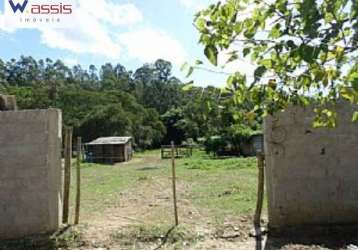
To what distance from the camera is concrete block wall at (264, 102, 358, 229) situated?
7.16 meters

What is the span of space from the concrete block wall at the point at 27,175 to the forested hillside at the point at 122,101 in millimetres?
4984

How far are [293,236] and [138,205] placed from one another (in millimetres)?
3962

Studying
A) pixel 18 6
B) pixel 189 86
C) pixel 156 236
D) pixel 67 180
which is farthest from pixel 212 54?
pixel 18 6

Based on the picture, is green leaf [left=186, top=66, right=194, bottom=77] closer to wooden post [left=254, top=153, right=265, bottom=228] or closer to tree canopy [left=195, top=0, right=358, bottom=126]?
tree canopy [left=195, top=0, right=358, bottom=126]

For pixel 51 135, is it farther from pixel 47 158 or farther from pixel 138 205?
pixel 138 205

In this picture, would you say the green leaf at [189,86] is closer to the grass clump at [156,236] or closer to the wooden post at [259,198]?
the grass clump at [156,236]

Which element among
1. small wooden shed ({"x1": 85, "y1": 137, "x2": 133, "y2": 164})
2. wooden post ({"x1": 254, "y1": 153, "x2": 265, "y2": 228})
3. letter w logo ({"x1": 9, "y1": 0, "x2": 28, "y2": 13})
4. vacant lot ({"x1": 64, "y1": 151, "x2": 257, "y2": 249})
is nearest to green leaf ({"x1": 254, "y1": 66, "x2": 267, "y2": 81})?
vacant lot ({"x1": 64, "y1": 151, "x2": 257, "y2": 249})

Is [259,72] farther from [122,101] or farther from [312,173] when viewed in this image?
[122,101]

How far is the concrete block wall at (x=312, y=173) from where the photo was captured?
7160 mm

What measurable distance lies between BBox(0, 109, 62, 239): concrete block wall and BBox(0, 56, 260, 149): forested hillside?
4.98m

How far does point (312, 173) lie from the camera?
7164mm

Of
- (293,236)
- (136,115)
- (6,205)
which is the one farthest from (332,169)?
(136,115)

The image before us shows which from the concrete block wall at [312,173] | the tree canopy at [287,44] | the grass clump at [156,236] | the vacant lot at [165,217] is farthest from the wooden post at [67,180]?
the tree canopy at [287,44]

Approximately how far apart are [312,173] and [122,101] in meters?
46.4
